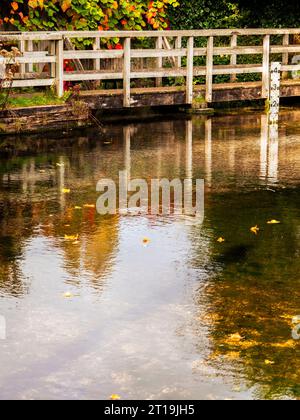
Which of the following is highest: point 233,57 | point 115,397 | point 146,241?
point 233,57

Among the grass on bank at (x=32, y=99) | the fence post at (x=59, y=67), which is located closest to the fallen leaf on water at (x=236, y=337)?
the grass on bank at (x=32, y=99)

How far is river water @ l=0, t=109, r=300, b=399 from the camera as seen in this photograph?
6934 millimetres

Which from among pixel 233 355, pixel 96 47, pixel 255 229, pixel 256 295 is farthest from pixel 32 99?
pixel 233 355

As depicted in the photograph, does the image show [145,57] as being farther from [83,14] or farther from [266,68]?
[266,68]

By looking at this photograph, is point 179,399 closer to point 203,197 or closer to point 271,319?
point 271,319

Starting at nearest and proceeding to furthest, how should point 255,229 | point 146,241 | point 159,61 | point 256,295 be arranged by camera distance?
point 256,295, point 146,241, point 255,229, point 159,61

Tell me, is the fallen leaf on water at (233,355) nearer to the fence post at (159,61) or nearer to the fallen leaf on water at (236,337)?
the fallen leaf on water at (236,337)

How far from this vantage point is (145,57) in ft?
78.5

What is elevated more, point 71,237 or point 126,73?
point 126,73

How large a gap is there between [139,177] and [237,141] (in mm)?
4274

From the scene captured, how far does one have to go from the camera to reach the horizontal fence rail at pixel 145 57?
20016 millimetres

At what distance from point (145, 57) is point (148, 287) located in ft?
50.8

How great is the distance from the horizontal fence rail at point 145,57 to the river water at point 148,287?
4.78 m

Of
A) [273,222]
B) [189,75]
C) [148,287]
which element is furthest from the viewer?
[189,75]
